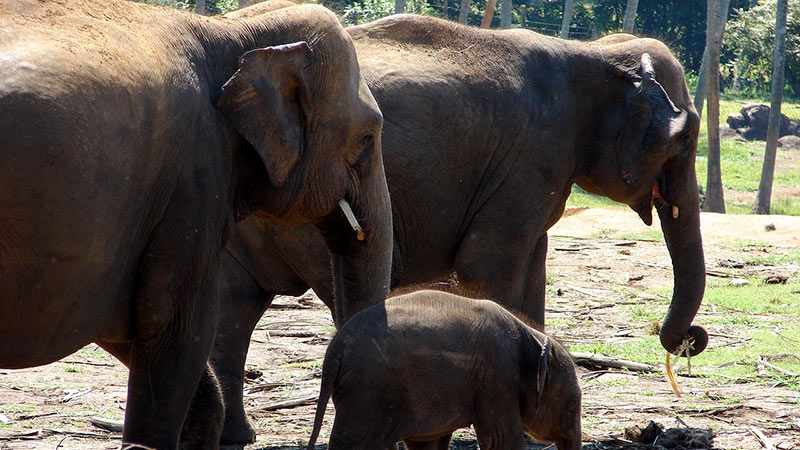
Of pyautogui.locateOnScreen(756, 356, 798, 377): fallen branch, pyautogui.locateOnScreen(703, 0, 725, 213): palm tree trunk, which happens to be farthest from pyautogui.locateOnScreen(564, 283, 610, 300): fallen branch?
pyautogui.locateOnScreen(703, 0, 725, 213): palm tree trunk

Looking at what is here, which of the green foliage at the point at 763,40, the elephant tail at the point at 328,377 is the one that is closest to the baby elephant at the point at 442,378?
the elephant tail at the point at 328,377

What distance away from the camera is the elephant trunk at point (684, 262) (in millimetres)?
6922

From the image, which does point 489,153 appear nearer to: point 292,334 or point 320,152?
point 320,152

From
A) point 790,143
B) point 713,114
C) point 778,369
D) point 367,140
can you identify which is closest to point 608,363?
point 778,369

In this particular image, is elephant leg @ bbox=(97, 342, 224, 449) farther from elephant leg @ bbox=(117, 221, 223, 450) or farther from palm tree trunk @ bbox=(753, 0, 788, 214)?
palm tree trunk @ bbox=(753, 0, 788, 214)

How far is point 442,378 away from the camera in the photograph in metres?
4.55

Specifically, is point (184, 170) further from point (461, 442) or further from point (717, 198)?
point (717, 198)

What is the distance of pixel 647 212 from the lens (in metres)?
6.90

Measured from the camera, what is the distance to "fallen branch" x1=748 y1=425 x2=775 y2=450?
5539mm

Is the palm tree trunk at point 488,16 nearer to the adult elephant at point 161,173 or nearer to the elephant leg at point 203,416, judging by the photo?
the adult elephant at point 161,173

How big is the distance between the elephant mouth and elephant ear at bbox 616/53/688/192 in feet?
0.77

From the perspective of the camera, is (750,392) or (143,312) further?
(750,392)

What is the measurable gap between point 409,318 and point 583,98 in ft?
8.37

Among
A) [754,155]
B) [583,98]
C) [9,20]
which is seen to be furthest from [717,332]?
[754,155]
